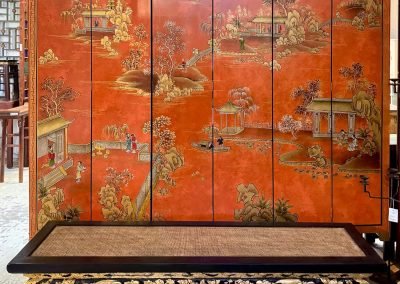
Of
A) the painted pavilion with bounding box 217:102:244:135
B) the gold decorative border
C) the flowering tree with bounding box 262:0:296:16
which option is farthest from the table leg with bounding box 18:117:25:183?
the flowering tree with bounding box 262:0:296:16

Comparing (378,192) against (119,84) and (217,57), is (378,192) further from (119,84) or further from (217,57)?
(119,84)

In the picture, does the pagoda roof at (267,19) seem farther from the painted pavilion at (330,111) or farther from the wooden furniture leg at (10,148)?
the wooden furniture leg at (10,148)

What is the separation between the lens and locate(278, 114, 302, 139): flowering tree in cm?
379

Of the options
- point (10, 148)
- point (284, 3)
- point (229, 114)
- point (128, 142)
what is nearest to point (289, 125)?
point (229, 114)

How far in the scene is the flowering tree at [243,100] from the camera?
12.4 feet

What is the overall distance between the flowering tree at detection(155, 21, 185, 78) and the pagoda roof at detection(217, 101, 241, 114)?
40 cm

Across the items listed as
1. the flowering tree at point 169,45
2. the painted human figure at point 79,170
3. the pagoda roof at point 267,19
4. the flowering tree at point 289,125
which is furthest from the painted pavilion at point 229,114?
the painted human figure at point 79,170

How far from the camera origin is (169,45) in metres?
3.74

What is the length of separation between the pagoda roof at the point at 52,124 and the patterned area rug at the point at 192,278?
1.13 meters

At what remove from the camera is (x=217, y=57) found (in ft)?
12.3

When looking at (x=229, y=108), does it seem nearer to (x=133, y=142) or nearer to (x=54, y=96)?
(x=133, y=142)

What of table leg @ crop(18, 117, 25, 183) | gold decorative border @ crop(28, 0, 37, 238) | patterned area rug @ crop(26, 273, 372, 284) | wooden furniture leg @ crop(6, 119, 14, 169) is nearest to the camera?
patterned area rug @ crop(26, 273, 372, 284)

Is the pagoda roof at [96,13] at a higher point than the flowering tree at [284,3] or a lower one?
lower

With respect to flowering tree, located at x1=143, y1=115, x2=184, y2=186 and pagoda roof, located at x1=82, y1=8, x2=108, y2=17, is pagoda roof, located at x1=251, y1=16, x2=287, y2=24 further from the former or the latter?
pagoda roof, located at x1=82, y1=8, x2=108, y2=17
